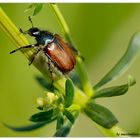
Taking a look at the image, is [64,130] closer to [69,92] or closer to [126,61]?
[69,92]

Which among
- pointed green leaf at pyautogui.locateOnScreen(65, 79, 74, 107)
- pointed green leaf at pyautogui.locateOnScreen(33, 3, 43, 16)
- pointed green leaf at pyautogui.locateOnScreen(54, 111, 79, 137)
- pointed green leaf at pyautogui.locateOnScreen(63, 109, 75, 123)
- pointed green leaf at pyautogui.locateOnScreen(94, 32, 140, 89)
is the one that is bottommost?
pointed green leaf at pyautogui.locateOnScreen(94, 32, 140, 89)

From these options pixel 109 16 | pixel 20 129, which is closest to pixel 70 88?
pixel 20 129

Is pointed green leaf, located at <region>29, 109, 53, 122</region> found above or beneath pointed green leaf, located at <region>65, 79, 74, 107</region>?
beneath

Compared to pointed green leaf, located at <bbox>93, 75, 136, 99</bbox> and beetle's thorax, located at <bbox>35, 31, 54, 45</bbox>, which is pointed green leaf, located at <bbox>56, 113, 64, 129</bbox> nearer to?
pointed green leaf, located at <bbox>93, 75, 136, 99</bbox>

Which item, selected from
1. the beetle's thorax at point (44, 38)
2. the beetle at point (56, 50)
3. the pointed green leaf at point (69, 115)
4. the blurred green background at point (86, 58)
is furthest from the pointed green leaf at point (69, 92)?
the blurred green background at point (86, 58)

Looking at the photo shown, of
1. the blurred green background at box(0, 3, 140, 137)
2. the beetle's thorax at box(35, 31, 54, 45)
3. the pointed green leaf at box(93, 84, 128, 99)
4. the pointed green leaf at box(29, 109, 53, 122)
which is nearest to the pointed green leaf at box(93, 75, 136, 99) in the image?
the pointed green leaf at box(93, 84, 128, 99)

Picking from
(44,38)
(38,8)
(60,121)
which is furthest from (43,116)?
(44,38)
